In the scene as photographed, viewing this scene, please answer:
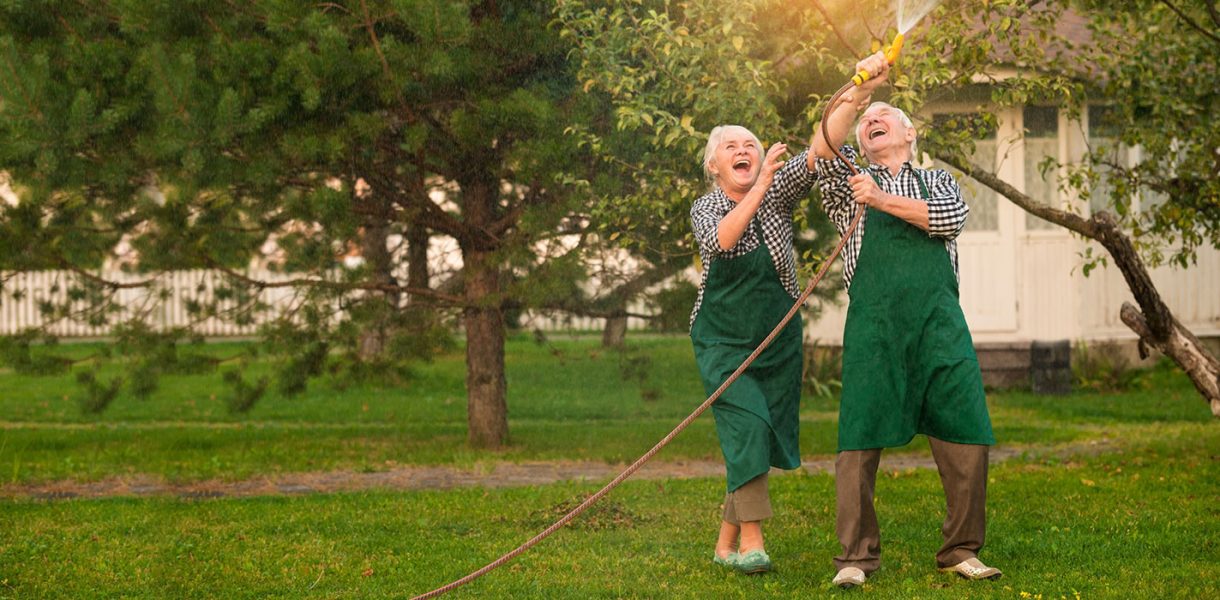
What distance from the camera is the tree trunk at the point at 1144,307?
793cm

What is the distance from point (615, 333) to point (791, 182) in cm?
704

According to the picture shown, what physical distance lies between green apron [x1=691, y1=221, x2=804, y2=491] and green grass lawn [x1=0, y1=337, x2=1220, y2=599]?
506 millimetres

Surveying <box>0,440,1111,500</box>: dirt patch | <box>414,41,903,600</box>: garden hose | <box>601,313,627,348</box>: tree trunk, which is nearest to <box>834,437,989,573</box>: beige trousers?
<box>414,41,903,600</box>: garden hose

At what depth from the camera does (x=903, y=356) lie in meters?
5.54

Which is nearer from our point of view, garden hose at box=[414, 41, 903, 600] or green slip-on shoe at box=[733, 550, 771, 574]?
garden hose at box=[414, 41, 903, 600]

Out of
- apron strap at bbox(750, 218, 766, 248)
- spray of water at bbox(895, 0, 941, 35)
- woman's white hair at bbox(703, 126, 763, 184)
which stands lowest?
apron strap at bbox(750, 218, 766, 248)

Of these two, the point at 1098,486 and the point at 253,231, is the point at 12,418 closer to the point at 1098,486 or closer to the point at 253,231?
the point at 253,231

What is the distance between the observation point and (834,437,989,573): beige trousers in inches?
217

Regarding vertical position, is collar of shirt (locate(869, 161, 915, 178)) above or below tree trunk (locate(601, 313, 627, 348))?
above

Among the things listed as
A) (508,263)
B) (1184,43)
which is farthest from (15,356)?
(1184,43)

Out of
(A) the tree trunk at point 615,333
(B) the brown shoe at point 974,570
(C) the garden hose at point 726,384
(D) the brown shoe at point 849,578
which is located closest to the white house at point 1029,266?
(A) the tree trunk at point 615,333

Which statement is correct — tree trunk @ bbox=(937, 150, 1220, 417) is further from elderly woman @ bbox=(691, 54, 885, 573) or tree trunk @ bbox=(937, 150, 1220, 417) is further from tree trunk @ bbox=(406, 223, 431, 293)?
tree trunk @ bbox=(406, 223, 431, 293)

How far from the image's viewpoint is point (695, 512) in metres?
7.77

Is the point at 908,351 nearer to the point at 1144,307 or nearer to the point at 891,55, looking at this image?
the point at 891,55
